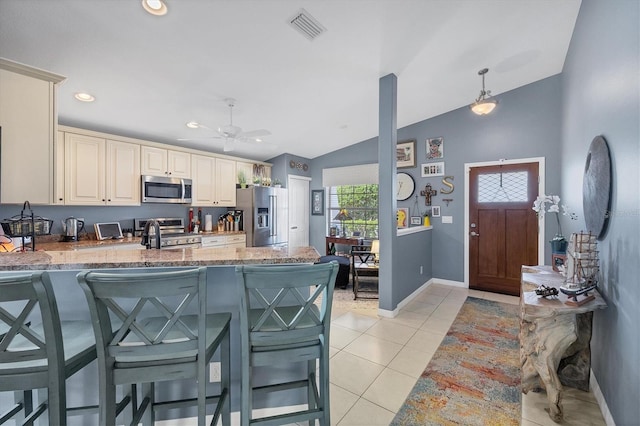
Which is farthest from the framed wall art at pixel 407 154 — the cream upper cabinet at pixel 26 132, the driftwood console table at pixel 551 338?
the cream upper cabinet at pixel 26 132

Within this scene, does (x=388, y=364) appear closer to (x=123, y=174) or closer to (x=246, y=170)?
(x=123, y=174)

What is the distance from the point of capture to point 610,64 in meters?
1.90

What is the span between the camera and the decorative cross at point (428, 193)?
481cm

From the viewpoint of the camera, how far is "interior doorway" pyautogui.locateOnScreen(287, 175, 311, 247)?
5934mm

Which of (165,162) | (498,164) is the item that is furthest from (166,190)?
(498,164)

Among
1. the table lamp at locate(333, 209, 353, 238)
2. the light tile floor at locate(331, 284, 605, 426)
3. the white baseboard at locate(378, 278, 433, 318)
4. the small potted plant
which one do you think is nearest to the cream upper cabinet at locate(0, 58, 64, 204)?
the light tile floor at locate(331, 284, 605, 426)

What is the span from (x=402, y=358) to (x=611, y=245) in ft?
5.66

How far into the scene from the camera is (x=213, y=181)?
4.88m

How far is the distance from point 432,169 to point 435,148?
1.23ft

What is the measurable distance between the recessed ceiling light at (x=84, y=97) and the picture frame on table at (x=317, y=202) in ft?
14.0

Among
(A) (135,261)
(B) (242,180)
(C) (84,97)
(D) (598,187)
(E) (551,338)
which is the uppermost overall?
(C) (84,97)

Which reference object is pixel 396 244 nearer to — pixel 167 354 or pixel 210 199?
pixel 167 354

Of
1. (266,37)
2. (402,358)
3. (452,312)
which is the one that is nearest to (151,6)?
(266,37)

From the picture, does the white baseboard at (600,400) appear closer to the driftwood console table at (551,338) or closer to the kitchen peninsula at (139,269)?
the driftwood console table at (551,338)
